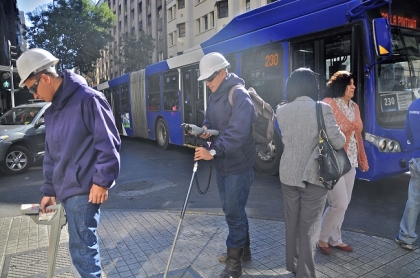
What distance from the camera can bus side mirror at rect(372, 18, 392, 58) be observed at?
187 inches

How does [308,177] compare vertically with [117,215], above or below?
above

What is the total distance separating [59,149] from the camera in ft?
7.98

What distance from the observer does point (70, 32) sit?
102 feet

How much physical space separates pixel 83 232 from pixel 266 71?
5360 millimetres

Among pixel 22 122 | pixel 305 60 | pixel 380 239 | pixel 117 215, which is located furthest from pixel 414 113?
pixel 22 122

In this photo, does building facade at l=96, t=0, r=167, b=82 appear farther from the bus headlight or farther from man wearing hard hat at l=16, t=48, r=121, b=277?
man wearing hard hat at l=16, t=48, r=121, b=277

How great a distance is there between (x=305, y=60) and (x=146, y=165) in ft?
16.2

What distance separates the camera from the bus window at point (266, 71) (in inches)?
263

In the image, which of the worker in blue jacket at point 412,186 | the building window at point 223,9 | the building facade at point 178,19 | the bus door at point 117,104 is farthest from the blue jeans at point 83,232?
the building window at point 223,9

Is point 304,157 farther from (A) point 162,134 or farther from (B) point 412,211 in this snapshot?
(A) point 162,134

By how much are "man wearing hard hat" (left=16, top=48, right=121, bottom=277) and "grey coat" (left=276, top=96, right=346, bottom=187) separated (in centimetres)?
128

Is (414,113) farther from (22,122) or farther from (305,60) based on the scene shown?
(22,122)

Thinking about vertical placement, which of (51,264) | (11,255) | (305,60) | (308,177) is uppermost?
(305,60)

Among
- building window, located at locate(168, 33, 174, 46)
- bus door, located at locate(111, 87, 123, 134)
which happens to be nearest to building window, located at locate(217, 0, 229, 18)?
building window, located at locate(168, 33, 174, 46)
